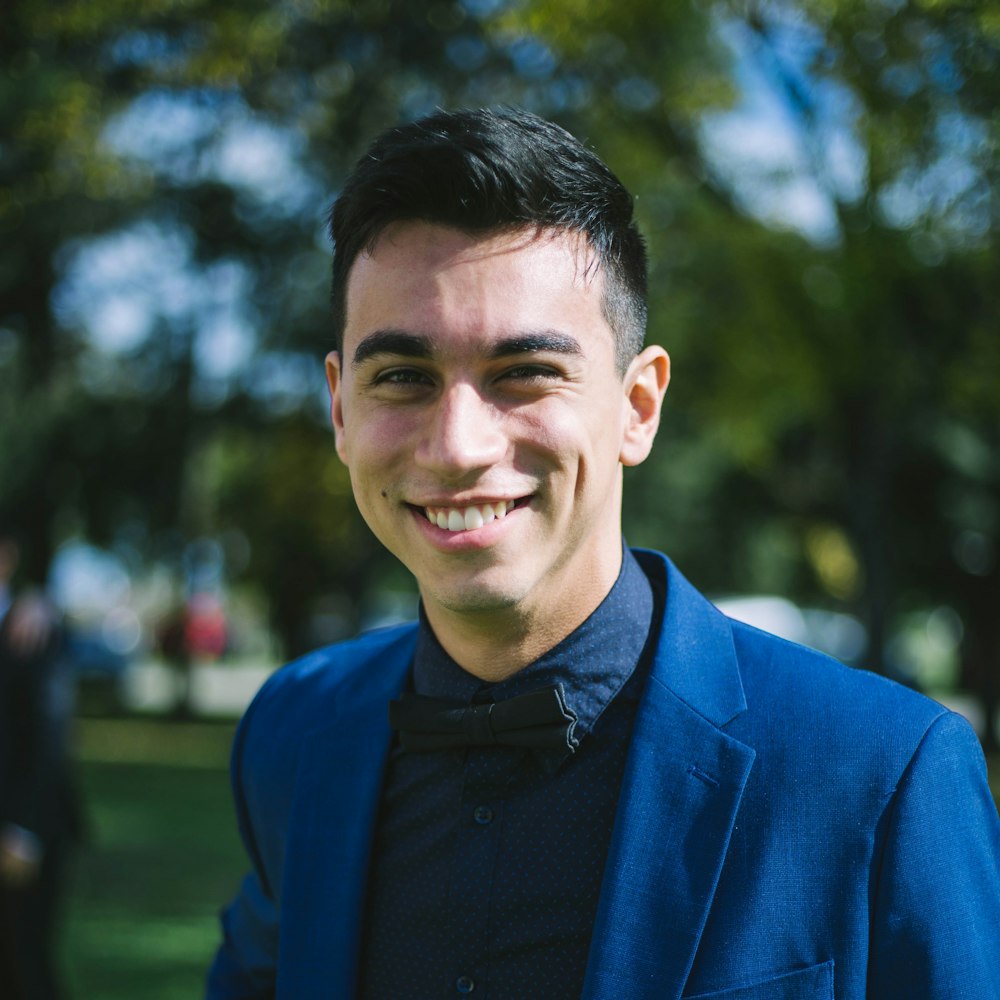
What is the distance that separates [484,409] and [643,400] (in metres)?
0.39

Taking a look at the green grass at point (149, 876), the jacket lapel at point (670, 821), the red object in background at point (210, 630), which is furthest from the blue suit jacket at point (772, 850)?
the red object in background at point (210, 630)

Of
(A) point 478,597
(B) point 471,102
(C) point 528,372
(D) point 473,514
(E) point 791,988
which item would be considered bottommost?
(E) point 791,988

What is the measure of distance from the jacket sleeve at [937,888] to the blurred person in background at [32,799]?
4.90 metres

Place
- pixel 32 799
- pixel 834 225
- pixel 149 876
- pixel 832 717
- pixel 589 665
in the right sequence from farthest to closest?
pixel 149 876
pixel 834 225
pixel 32 799
pixel 589 665
pixel 832 717

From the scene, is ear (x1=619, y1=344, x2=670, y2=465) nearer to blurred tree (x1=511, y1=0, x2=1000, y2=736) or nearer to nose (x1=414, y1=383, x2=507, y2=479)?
nose (x1=414, y1=383, x2=507, y2=479)

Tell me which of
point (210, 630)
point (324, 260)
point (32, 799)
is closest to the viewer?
point (32, 799)

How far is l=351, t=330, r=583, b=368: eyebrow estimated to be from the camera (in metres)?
1.99

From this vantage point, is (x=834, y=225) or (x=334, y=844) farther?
(x=834, y=225)

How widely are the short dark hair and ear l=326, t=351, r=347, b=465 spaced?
11 centimetres

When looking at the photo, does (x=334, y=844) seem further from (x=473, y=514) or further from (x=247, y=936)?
(x=473, y=514)

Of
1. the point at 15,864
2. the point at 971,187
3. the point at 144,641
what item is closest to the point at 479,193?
the point at 971,187

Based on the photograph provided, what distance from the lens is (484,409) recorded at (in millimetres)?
2014

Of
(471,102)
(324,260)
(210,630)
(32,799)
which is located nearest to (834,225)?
(471,102)

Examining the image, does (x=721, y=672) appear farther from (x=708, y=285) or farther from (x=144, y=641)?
(x=144, y=641)
